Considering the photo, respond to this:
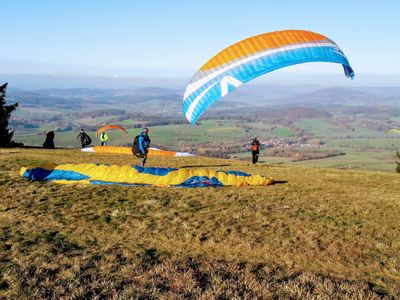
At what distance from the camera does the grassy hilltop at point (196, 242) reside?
24.8ft

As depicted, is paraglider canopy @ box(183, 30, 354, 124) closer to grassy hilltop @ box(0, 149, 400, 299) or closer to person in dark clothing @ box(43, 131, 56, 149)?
grassy hilltop @ box(0, 149, 400, 299)

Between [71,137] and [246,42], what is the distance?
175557 mm

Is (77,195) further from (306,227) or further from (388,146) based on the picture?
(388,146)

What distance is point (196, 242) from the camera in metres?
10.9

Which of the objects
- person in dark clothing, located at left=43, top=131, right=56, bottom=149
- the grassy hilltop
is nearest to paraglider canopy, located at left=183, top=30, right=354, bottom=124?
the grassy hilltop

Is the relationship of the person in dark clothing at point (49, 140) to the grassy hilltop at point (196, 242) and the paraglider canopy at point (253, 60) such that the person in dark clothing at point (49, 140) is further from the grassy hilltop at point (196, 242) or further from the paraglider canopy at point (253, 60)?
the paraglider canopy at point (253, 60)

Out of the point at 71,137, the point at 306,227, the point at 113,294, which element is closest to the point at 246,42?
the point at 306,227

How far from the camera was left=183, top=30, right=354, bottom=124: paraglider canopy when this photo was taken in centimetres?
1630

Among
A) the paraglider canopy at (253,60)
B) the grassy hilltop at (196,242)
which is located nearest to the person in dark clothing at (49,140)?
the grassy hilltop at (196,242)

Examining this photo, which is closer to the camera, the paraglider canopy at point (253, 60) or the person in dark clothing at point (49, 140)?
the paraglider canopy at point (253, 60)

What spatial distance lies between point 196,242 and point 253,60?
9484 millimetres

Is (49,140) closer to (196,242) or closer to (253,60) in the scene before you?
(253,60)

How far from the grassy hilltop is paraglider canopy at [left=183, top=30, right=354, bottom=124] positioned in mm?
4661

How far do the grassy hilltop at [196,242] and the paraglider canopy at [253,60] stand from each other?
15.3ft
